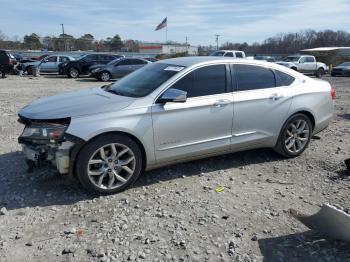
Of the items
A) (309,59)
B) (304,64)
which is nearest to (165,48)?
(309,59)

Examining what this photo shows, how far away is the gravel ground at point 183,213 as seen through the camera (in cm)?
→ 328

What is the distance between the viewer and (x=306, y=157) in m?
5.82

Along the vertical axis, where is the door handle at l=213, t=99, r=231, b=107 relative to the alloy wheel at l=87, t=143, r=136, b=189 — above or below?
above

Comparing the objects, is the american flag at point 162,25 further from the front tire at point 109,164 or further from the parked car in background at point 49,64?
the front tire at point 109,164

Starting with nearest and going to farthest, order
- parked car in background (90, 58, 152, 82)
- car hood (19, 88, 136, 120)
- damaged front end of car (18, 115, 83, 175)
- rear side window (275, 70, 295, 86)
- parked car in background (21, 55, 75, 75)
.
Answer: damaged front end of car (18, 115, 83, 175), car hood (19, 88, 136, 120), rear side window (275, 70, 295, 86), parked car in background (90, 58, 152, 82), parked car in background (21, 55, 75, 75)

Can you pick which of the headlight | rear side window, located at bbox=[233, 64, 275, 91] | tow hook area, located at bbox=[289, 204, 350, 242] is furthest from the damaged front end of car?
tow hook area, located at bbox=[289, 204, 350, 242]

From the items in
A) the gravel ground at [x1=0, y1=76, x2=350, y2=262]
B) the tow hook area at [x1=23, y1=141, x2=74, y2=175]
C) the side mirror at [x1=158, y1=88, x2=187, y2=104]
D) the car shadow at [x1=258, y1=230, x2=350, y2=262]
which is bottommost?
the car shadow at [x1=258, y1=230, x2=350, y2=262]

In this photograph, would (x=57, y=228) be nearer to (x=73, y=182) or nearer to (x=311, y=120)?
(x=73, y=182)

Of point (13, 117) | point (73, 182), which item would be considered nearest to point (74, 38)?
point (13, 117)

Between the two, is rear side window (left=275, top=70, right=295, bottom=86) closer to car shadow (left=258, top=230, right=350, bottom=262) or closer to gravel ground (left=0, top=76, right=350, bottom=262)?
gravel ground (left=0, top=76, right=350, bottom=262)

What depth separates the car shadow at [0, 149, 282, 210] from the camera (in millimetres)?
4270

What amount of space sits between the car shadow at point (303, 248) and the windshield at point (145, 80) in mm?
2318

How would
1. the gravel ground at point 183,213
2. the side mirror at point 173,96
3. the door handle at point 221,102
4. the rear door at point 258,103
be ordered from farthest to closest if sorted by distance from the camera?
the rear door at point 258,103 → the door handle at point 221,102 → the side mirror at point 173,96 → the gravel ground at point 183,213

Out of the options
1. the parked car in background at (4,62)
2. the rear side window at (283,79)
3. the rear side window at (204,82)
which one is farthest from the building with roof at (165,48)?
the rear side window at (204,82)
